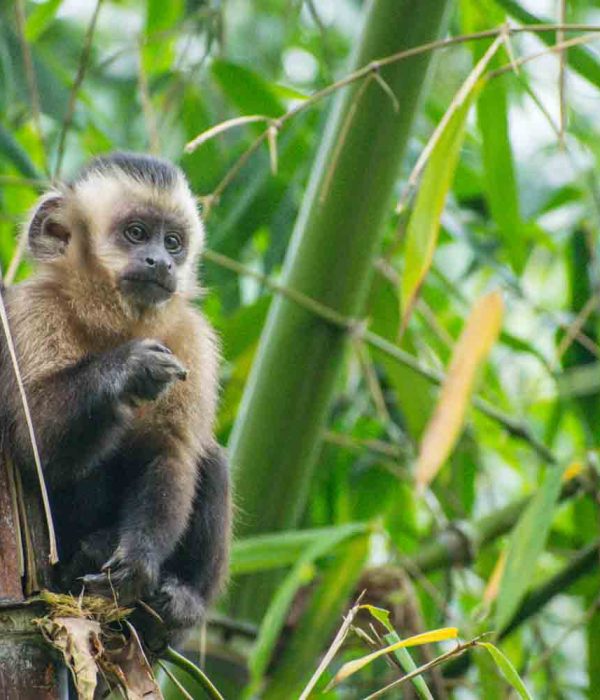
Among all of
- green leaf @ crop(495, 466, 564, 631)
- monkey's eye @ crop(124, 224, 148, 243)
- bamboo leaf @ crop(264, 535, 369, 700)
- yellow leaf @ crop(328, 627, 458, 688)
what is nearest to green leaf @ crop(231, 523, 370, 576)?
bamboo leaf @ crop(264, 535, 369, 700)

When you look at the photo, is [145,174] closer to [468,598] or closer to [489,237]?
[489,237]

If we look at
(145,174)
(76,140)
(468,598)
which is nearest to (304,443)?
(145,174)

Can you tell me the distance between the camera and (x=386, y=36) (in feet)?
10.8

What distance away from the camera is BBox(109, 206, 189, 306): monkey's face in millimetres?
3047

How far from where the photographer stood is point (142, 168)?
10.5 ft

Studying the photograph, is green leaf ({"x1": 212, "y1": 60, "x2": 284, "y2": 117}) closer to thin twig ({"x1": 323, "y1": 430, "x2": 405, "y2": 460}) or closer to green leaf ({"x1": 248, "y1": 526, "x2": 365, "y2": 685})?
thin twig ({"x1": 323, "y1": 430, "x2": 405, "y2": 460})

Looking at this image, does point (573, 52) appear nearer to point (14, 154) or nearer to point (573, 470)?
point (573, 470)

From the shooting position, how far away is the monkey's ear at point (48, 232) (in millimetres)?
3068

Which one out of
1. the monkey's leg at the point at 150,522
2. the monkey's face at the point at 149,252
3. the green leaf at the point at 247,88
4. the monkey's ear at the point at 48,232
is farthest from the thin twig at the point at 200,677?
the green leaf at the point at 247,88

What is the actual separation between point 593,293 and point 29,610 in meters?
2.81

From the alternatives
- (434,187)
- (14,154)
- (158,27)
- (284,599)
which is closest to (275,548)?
(284,599)

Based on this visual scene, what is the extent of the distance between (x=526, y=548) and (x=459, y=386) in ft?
1.82

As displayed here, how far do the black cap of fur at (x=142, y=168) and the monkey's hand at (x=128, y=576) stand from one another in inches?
39.2

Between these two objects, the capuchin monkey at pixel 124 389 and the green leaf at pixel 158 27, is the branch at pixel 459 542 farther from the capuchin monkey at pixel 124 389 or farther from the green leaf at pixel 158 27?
the green leaf at pixel 158 27
